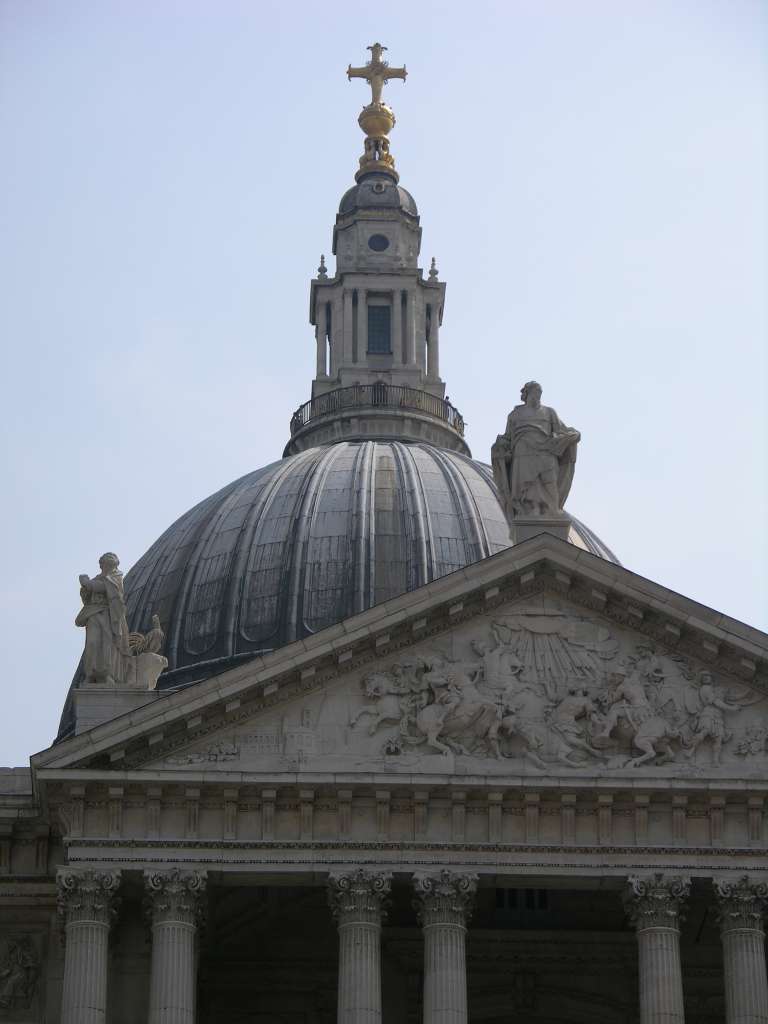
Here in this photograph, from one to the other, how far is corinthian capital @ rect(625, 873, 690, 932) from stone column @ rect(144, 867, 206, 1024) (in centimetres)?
743

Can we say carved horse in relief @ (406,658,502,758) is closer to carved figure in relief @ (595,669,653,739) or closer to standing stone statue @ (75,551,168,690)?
carved figure in relief @ (595,669,653,739)

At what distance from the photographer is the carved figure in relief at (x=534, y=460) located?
53500mm

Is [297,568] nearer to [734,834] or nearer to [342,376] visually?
[342,376]

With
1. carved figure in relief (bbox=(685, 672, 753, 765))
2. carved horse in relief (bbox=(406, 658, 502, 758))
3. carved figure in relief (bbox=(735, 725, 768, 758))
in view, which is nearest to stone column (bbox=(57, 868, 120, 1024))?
carved horse in relief (bbox=(406, 658, 502, 758))

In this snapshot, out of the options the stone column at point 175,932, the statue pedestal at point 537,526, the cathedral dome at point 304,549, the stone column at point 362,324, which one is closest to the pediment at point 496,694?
the statue pedestal at point 537,526

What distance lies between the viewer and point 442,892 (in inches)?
1954

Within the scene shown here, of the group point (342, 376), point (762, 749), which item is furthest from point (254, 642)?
point (762, 749)

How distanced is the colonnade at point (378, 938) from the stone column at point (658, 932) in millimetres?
17

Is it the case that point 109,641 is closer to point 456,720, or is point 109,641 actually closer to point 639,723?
point 456,720

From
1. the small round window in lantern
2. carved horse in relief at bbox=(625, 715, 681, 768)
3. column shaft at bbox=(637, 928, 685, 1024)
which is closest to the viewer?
column shaft at bbox=(637, 928, 685, 1024)

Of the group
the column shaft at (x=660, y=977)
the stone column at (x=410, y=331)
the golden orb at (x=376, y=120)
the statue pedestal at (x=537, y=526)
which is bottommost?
the column shaft at (x=660, y=977)

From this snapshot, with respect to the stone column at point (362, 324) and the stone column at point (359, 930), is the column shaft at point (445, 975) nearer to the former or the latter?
the stone column at point (359, 930)

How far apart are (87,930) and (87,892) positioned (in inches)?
25.1

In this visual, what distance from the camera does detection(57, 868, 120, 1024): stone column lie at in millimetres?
48844
